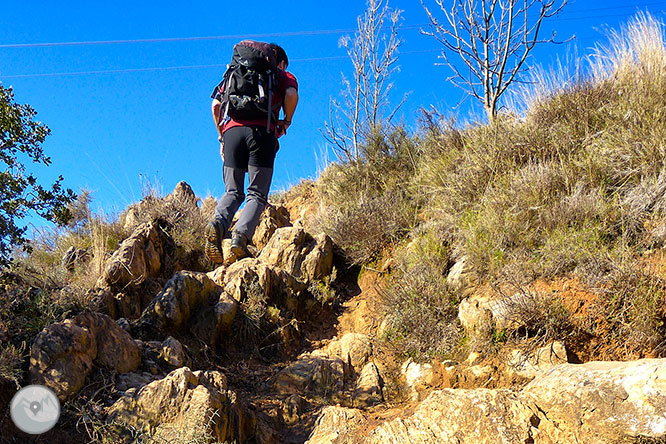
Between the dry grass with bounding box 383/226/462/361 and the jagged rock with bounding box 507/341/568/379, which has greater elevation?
the dry grass with bounding box 383/226/462/361

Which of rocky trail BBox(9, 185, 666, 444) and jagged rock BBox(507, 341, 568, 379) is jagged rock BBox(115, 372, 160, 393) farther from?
jagged rock BBox(507, 341, 568, 379)

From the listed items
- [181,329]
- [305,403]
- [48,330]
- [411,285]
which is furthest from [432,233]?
[48,330]

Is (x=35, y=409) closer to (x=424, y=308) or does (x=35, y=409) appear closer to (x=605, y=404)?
(x=424, y=308)

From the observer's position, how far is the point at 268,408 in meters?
5.14

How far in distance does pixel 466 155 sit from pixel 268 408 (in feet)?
16.1

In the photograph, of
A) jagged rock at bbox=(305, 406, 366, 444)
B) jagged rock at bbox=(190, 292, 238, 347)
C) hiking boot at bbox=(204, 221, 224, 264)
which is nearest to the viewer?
jagged rock at bbox=(305, 406, 366, 444)

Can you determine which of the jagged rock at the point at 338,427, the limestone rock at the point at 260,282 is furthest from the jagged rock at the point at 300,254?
the jagged rock at the point at 338,427

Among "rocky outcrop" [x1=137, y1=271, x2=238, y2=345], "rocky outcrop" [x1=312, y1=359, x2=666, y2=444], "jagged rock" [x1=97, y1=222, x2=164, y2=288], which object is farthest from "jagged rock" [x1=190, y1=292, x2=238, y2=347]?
"rocky outcrop" [x1=312, y1=359, x2=666, y2=444]

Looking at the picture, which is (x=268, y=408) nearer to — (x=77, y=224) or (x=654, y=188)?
(x=654, y=188)

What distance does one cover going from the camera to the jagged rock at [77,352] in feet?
14.5

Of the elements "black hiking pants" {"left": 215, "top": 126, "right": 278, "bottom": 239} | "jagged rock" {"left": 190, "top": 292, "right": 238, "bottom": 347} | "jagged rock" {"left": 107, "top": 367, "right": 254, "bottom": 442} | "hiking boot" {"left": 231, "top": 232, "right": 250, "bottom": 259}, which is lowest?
"jagged rock" {"left": 107, "top": 367, "right": 254, "bottom": 442}

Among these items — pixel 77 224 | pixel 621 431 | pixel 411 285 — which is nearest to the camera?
pixel 621 431

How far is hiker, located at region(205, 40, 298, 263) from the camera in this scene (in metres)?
5.46

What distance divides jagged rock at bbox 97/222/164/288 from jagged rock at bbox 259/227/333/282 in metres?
1.59
